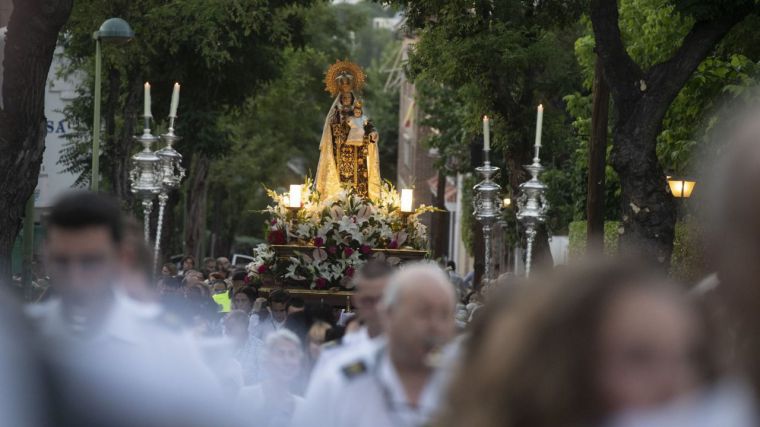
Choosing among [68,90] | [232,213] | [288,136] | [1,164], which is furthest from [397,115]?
[1,164]

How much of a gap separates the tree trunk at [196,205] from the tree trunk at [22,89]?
103ft

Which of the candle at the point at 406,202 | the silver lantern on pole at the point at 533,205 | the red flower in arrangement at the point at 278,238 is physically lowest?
the red flower in arrangement at the point at 278,238

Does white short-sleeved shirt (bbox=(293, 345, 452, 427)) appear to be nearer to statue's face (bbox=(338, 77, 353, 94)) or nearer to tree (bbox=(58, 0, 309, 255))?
statue's face (bbox=(338, 77, 353, 94))

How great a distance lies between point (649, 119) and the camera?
18875 millimetres

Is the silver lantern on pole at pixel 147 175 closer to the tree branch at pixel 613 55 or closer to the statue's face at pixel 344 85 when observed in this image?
the tree branch at pixel 613 55

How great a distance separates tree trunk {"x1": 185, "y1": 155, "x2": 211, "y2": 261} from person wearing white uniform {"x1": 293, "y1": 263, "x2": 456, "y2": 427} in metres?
44.0

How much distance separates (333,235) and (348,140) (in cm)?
304

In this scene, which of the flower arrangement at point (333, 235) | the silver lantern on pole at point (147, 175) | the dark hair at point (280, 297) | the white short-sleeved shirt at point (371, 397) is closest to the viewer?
the white short-sleeved shirt at point (371, 397)

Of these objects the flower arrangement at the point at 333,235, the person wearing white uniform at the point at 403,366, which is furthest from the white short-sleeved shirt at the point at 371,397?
the flower arrangement at the point at 333,235

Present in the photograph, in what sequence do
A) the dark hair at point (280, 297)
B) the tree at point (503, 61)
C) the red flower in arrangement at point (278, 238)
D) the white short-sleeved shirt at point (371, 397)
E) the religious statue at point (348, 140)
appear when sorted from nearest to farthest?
1. the white short-sleeved shirt at point (371, 397)
2. the dark hair at point (280, 297)
3. the red flower in arrangement at point (278, 238)
4. the religious statue at point (348, 140)
5. the tree at point (503, 61)

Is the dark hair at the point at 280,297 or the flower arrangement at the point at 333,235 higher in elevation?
the flower arrangement at the point at 333,235

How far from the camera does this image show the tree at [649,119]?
1884 cm

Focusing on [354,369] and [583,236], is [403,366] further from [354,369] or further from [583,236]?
[583,236]

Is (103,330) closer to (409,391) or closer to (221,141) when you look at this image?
(409,391)
